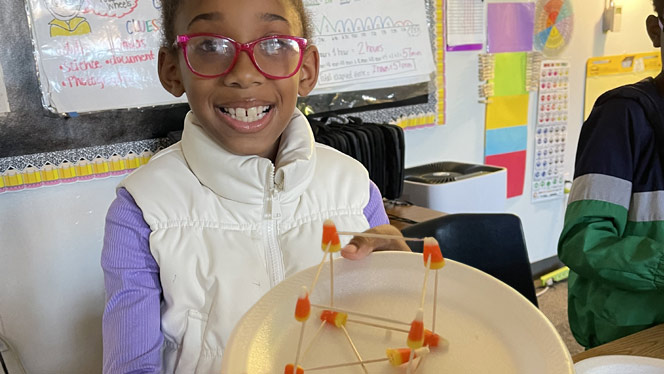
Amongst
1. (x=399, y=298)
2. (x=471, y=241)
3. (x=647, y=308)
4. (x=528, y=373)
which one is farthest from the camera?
(x=471, y=241)

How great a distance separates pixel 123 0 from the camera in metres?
1.72

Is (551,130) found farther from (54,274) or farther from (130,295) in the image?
(130,295)

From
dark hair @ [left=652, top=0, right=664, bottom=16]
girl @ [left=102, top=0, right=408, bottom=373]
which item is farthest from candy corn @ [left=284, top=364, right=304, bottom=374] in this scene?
dark hair @ [left=652, top=0, right=664, bottom=16]

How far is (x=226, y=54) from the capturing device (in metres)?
0.78

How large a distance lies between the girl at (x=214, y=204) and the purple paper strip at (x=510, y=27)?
1983 millimetres

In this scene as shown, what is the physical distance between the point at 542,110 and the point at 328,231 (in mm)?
2693

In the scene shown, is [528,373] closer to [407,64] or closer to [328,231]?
[328,231]

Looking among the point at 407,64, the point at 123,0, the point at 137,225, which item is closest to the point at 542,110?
the point at 407,64

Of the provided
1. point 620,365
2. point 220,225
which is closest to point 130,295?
point 220,225

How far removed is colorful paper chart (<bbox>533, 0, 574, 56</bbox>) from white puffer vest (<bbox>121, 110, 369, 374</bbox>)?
7.53ft

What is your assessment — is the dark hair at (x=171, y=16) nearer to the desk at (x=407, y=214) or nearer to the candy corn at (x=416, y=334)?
the candy corn at (x=416, y=334)

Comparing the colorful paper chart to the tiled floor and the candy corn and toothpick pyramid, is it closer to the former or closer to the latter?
the tiled floor

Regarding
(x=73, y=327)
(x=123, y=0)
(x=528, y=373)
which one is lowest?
(x=73, y=327)

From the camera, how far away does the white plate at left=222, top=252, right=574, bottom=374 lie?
0.49 m
